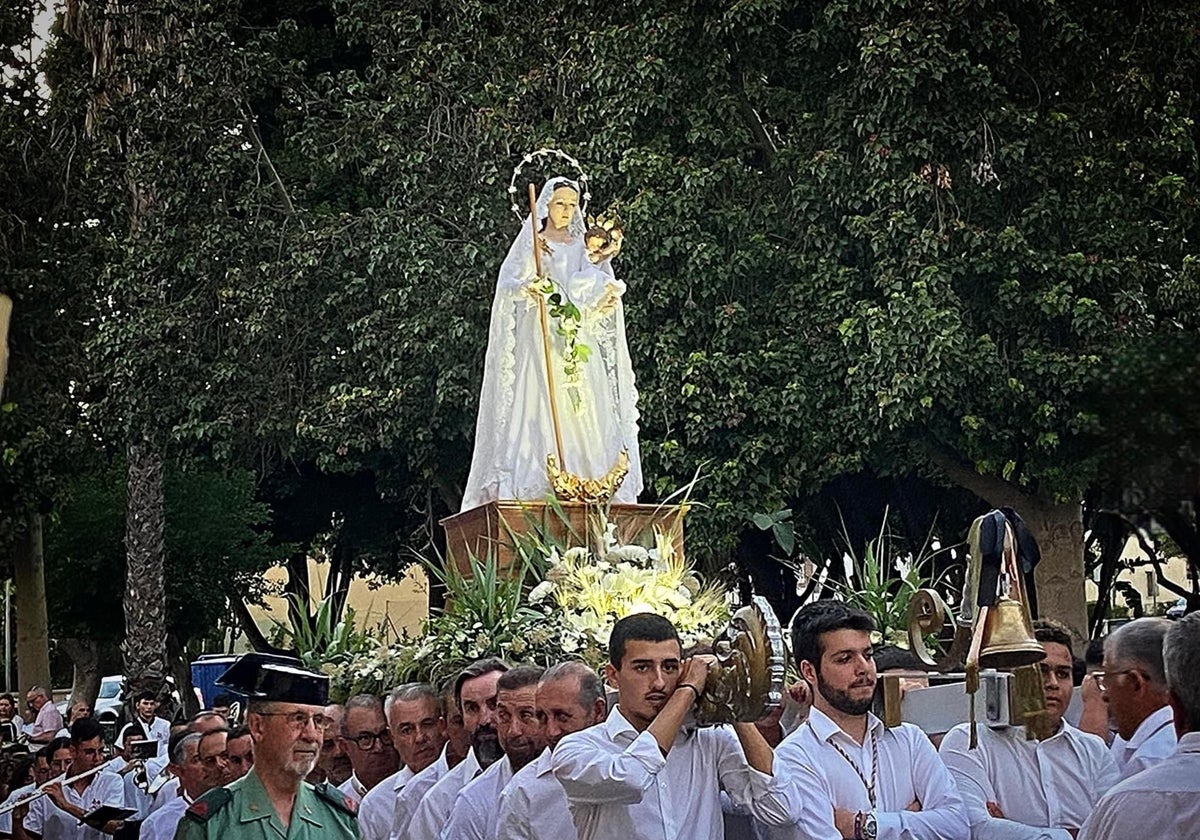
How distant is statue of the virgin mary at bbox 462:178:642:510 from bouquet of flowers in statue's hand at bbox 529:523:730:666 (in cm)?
239

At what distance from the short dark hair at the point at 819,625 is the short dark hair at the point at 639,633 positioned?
410 millimetres

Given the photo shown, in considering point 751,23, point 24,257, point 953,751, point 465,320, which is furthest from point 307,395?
point 953,751

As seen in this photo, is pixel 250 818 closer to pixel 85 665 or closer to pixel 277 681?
pixel 277 681

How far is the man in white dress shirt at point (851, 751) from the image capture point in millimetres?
5402

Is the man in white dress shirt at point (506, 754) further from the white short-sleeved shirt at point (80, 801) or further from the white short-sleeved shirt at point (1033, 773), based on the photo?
the white short-sleeved shirt at point (80, 801)

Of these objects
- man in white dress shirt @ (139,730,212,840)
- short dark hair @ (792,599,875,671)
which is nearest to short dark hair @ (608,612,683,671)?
short dark hair @ (792,599,875,671)

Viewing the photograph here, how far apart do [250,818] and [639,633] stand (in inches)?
50.4

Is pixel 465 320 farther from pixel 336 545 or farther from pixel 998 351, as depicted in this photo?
pixel 336 545

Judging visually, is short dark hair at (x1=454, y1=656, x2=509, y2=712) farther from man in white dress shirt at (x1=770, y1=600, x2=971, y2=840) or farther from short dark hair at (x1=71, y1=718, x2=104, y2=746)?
short dark hair at (x1=71, y1=718, x2=104, y2=746)

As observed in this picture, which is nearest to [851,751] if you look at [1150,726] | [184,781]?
[1150,726]

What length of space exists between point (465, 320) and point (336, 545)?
10498mm

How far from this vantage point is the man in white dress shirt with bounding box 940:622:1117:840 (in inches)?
227

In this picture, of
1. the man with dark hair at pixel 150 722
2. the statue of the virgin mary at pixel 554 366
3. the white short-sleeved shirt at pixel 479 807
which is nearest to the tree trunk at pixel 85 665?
the man with dark hair at pixel 150 722

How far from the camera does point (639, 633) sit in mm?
5344
